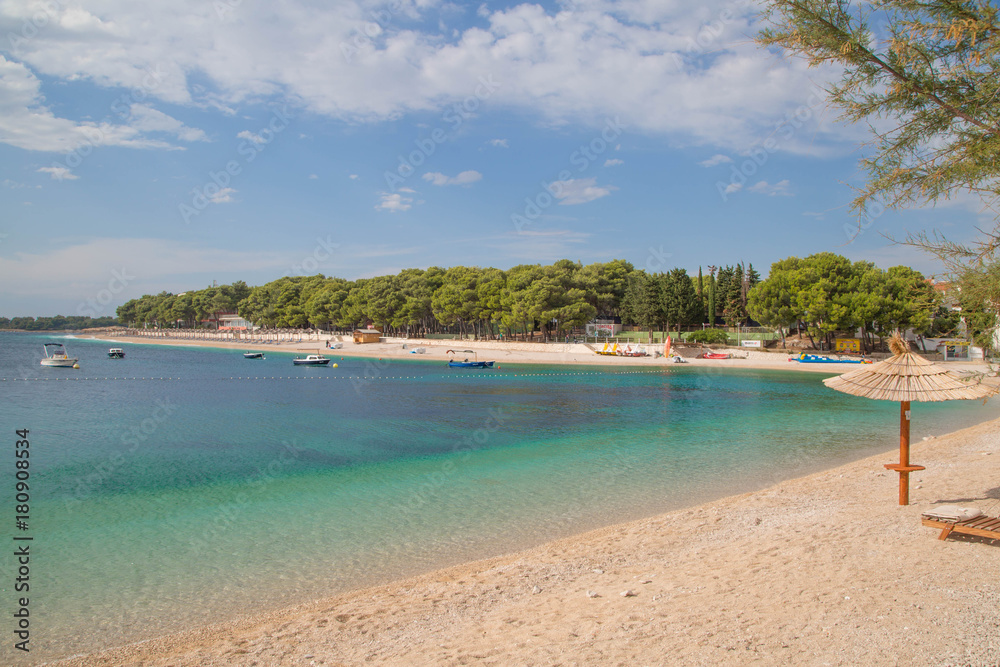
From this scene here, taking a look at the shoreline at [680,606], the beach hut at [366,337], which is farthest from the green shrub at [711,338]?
the shoreline at [680,606]

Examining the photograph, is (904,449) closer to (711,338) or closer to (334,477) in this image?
(334,477)

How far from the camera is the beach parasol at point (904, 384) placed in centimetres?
902

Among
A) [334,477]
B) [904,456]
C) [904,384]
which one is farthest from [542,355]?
[904,384]

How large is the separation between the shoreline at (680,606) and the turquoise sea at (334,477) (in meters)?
1.11

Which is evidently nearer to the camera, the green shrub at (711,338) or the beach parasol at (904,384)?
the beach parasol at (904,384)

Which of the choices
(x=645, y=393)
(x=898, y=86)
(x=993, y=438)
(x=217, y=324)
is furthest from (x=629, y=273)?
(x=217, y=324)

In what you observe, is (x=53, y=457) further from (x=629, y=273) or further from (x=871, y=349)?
(x=629, y=273)

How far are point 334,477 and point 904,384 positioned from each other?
45.3 feet

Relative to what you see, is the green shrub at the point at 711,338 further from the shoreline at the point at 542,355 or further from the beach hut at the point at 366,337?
the beach hut at the point at 366,337

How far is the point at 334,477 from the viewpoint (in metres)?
16.2

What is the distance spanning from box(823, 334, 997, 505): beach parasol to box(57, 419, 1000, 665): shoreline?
1.24 m

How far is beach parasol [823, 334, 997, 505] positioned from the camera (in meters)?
9.02

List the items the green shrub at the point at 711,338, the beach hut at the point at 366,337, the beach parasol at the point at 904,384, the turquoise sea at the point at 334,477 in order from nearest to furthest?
the turquoise sea at the point at 334,477 → the beach parasol at the point at 904,384 → the green shrub at the point at 711,338 → the beach hut at the point at 366,337

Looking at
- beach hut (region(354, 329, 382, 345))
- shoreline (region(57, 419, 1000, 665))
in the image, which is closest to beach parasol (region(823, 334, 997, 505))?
shoreline (region(57, 419, 1000, 665))
